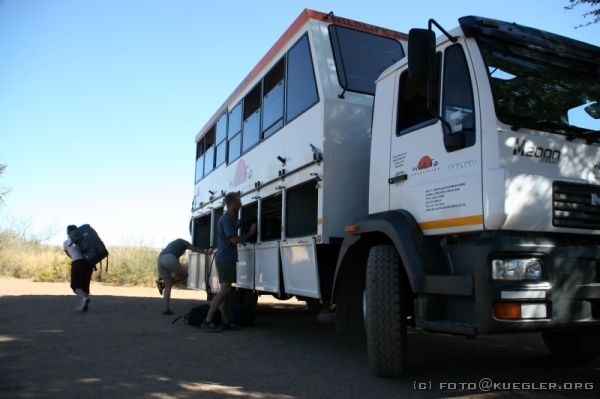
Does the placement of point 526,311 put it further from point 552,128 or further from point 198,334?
point 198,334

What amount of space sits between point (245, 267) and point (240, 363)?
7.81ft

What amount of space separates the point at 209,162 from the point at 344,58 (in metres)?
5.28

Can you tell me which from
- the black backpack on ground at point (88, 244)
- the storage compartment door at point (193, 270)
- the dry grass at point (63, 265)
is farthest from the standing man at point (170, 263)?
the dry grass at point (63, 265)

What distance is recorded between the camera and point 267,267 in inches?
264

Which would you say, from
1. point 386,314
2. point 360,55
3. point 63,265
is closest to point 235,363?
point 386,314

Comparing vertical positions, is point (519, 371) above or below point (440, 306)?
below

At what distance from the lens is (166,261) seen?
10.0 m

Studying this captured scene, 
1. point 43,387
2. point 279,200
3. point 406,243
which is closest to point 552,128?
point 406,243

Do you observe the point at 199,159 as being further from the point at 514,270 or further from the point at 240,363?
the point at 514,270

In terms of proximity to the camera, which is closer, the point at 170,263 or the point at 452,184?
the point at 452,184

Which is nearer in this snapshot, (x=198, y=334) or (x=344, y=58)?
(x=344, y=58)

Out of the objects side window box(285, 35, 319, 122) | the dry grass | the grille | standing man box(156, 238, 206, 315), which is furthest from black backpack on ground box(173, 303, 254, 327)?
the dry grass

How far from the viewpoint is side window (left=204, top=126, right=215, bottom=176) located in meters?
10.2

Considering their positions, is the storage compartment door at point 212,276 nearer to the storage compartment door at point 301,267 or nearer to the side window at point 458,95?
the storage compartment door at point 301,267
